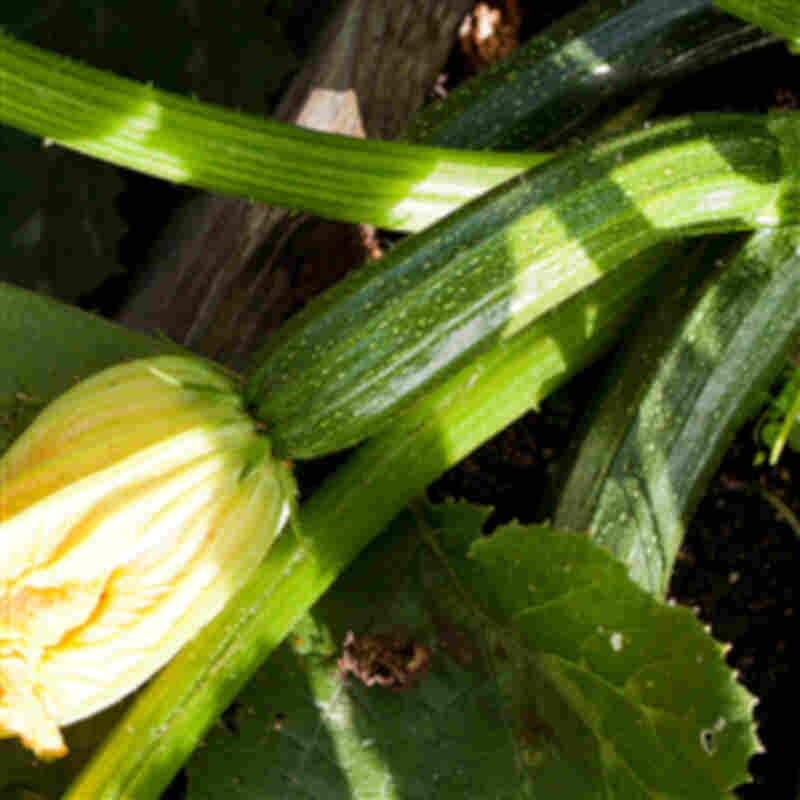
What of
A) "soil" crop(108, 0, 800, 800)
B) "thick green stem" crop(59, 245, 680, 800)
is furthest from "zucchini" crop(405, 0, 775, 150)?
"thick green stem" crop(59, 245, 680, 800)

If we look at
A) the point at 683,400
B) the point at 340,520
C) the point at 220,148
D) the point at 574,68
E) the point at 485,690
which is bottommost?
the point at 485,690

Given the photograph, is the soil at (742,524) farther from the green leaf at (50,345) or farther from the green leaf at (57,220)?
the green leaf at (57,220)

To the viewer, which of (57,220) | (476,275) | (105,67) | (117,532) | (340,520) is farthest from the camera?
(57,220)

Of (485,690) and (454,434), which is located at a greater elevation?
(454,434)

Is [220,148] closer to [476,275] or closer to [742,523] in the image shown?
[476,275]

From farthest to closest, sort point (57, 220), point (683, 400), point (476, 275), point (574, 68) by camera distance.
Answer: point (57, 220)
point (574, 68)
point (683, 400)
point (476, 275)

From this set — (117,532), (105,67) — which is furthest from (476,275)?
(105,67)

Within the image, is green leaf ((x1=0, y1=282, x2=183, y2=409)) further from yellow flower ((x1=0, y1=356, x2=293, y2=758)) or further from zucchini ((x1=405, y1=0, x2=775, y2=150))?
zucchini ((x1=405, y1=0, x2=775, y2=150))
